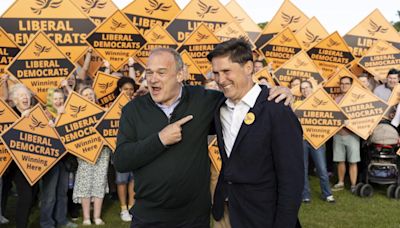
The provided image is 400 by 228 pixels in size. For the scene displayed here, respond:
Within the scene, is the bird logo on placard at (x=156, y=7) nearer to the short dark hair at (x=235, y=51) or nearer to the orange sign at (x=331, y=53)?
the orange sign at (x=331, y=53)

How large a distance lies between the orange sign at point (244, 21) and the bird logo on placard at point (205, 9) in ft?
4.36

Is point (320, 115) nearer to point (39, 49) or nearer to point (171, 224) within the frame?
point (39, 49)

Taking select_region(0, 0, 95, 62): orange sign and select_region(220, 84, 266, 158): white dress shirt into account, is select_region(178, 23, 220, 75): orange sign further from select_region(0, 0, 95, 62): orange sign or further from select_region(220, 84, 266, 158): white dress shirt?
select_region(220, 84, 266, 158): white dress shirt

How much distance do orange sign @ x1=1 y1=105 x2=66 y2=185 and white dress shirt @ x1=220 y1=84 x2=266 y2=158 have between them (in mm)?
3629

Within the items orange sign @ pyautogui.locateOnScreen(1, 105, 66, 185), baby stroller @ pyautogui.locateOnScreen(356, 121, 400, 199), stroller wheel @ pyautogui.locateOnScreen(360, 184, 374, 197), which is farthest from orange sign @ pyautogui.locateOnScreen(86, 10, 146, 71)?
stroller wheel @ pyautogui.locateOnScreen(360, 184, 374, 197)

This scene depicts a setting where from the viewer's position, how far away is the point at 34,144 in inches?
233

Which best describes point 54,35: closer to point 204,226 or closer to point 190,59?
point 190,59

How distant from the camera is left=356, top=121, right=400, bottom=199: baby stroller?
25.4ft

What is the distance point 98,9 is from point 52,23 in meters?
1.28

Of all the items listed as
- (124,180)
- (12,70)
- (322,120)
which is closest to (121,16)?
(12,70)

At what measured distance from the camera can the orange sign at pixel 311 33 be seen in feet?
33.0

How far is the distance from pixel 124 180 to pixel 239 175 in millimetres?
4311

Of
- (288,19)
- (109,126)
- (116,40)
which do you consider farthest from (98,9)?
(288,19)

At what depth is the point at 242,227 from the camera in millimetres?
2803
